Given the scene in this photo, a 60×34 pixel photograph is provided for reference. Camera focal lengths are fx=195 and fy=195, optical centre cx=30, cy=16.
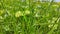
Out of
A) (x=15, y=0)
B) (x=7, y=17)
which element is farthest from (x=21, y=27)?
(x=15, y=0)

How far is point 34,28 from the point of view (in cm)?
136

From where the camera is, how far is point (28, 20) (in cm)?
139

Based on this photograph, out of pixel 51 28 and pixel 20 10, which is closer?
pixel 51 28

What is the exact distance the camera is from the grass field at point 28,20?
1.36m

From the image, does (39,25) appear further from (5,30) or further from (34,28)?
(5,30)

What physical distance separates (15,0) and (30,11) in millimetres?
429

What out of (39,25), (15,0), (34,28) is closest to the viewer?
(34,28)

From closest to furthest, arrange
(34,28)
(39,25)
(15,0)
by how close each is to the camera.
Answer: (34,28) → (39,25) → (15,0)

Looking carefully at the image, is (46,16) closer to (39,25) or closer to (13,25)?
(39,25)

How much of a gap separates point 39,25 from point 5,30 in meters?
0.26

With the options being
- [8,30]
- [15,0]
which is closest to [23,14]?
[8,30]

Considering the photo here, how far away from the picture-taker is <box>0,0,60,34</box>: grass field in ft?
4.48

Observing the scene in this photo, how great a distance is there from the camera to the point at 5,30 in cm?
144

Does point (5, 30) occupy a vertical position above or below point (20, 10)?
below
